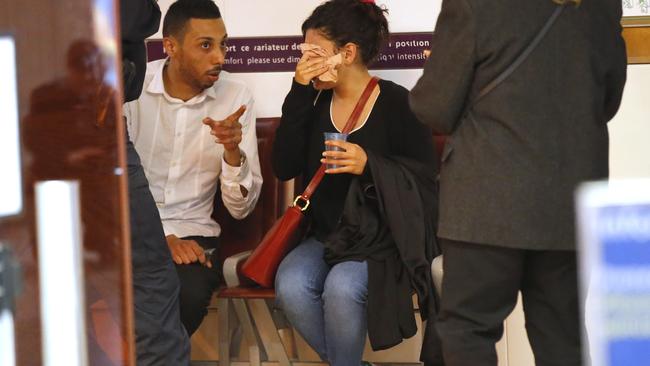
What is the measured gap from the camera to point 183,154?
3.87 meters

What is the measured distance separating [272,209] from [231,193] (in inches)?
14.8

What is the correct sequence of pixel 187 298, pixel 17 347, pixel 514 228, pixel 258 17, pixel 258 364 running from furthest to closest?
pixel 258 17, pixel 258 364, pixel 187 298, pixel 514 228, pixel 17 347

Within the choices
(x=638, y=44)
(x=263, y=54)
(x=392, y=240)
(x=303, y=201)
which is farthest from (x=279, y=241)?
(x=638, y=44)

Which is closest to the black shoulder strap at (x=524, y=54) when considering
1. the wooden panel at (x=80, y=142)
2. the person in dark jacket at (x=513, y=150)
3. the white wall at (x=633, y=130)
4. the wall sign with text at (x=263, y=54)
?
the person in dark jacket at (x=513, y=150)

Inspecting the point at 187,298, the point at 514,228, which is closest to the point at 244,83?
the point at 187,298

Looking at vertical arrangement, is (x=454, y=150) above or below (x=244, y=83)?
below

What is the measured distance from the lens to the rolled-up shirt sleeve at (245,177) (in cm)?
372

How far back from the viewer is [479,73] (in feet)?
7.81

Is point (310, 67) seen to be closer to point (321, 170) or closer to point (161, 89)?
point (321, 170)

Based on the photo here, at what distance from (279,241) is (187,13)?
1.08 metres

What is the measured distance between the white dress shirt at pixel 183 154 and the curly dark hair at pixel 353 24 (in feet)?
1.85

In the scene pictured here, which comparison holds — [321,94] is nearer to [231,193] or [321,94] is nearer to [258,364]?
[231,193]

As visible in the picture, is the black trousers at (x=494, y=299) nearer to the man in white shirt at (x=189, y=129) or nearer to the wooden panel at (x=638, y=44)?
the man in white shirt at (x=189, y=129)

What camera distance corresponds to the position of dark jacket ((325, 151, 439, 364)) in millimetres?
3305
